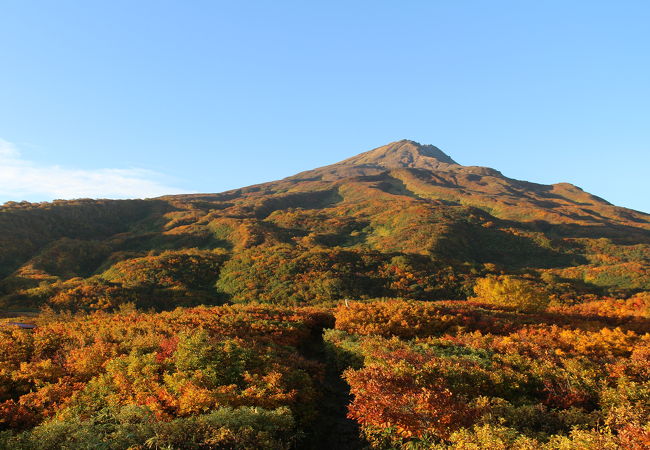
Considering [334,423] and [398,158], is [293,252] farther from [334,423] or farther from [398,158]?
[398,158]

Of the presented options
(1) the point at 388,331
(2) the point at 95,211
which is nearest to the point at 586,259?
(1) the point at 388,331

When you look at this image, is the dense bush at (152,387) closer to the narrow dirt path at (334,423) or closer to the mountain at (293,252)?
the narrow dirt path at (334,423)

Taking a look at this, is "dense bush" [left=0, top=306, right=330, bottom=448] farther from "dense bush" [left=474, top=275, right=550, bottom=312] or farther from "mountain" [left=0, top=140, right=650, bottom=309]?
"dense bush" [left=474, top=275, right=550, bottom=312]

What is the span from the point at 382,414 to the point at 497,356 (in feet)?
20.1

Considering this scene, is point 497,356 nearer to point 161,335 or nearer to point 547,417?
point 547,417

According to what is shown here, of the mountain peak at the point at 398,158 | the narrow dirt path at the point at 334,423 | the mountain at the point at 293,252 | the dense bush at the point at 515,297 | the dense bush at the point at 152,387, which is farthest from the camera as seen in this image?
the mountain peak at the point at 398,158

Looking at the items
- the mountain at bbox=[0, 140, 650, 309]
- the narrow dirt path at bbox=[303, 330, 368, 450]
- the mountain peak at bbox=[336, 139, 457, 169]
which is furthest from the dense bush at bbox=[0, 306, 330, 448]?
the mountain peak at bbox=[336, 139, 457, 169]

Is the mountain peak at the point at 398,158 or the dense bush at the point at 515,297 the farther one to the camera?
the mountain peak at the point at 398,158

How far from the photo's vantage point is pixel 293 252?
40.4m

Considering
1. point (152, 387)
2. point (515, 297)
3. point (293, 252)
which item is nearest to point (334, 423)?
point (152, 387)

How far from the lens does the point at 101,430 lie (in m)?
7.34

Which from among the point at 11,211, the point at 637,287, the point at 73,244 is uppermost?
the point at 11,211

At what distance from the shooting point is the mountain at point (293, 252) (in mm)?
32125

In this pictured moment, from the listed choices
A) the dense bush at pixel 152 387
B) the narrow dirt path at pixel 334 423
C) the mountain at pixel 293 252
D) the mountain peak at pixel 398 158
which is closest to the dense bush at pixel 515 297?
the mountain at pixel 293 252
